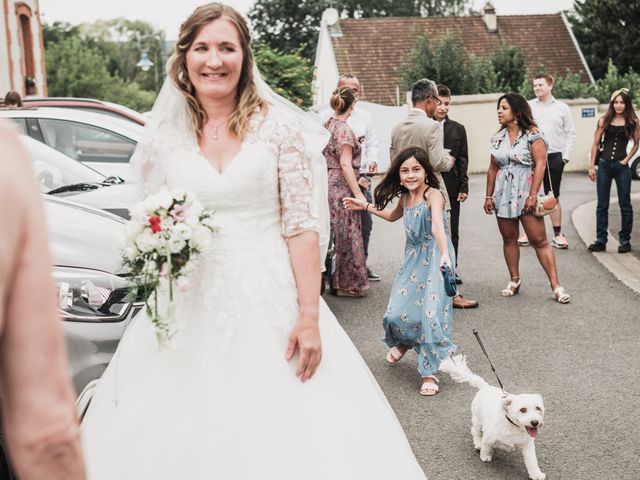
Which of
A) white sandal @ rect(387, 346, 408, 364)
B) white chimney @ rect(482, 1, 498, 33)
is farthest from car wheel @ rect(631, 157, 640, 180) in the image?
white chimney @ rect(482, 1, 498, 33)

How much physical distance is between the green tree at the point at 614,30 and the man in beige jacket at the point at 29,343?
118ft

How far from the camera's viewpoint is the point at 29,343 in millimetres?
1457

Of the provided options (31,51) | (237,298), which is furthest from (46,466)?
(31,51)

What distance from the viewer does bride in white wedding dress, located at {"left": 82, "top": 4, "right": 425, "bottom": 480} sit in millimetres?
3117

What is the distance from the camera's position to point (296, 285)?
11.2 feet

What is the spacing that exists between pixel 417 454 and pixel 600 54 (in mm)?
37833

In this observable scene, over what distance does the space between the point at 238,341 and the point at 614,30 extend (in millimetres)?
36818

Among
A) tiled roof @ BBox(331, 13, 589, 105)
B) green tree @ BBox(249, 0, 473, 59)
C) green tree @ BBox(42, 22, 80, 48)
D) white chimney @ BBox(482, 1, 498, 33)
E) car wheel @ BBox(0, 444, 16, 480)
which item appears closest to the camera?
car wheel @ BBox(0, 444, 16, 480)

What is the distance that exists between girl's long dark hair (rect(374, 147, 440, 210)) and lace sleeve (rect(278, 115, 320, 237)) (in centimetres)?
326

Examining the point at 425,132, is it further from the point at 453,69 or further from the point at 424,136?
the point at 453,69

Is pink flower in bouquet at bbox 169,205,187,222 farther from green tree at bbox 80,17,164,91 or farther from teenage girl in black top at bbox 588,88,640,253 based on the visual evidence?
green tree at bbox 80,17,164,91

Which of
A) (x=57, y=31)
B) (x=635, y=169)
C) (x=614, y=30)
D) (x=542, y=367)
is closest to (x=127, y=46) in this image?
(x=57, y=31)

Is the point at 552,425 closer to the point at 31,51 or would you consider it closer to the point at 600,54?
the point at 31,51

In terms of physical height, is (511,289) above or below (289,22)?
below
